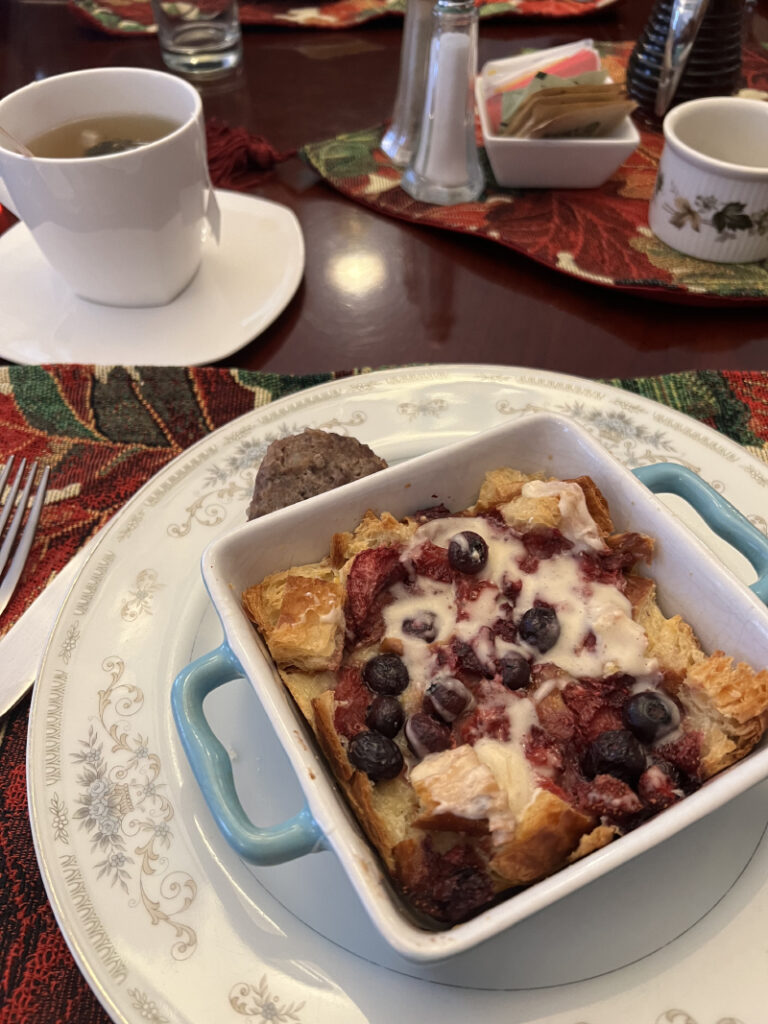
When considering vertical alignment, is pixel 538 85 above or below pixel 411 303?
above

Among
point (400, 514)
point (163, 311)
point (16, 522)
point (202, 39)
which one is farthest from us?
point (202, 39)

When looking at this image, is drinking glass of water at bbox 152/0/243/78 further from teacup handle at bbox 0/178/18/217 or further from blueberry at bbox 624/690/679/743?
blueberry at bbox 624/690/679/743

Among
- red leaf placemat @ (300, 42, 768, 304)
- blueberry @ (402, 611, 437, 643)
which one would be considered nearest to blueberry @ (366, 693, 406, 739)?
blueberry @ (402, 611, 437, 643)

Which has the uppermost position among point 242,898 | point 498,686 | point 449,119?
point 449,119

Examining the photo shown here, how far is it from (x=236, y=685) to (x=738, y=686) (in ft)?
2.23

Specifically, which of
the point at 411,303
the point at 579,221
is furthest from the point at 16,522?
the point at 579,221

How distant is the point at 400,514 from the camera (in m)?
1.21

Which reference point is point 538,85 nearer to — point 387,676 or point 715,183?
point 715,183

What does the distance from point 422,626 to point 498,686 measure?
130 mm

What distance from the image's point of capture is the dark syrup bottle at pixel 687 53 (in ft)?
6.49

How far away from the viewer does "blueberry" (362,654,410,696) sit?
39.1 inches

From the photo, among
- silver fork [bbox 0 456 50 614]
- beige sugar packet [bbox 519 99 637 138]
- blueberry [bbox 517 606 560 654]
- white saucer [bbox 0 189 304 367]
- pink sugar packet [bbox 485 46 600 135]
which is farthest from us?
pink sugar packet [bbox 485 46 600 135]

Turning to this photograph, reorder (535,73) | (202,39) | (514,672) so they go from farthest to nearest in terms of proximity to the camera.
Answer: (202,39) < (535,73) < (514,672)

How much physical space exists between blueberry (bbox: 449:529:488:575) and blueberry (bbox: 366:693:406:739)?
22cm
